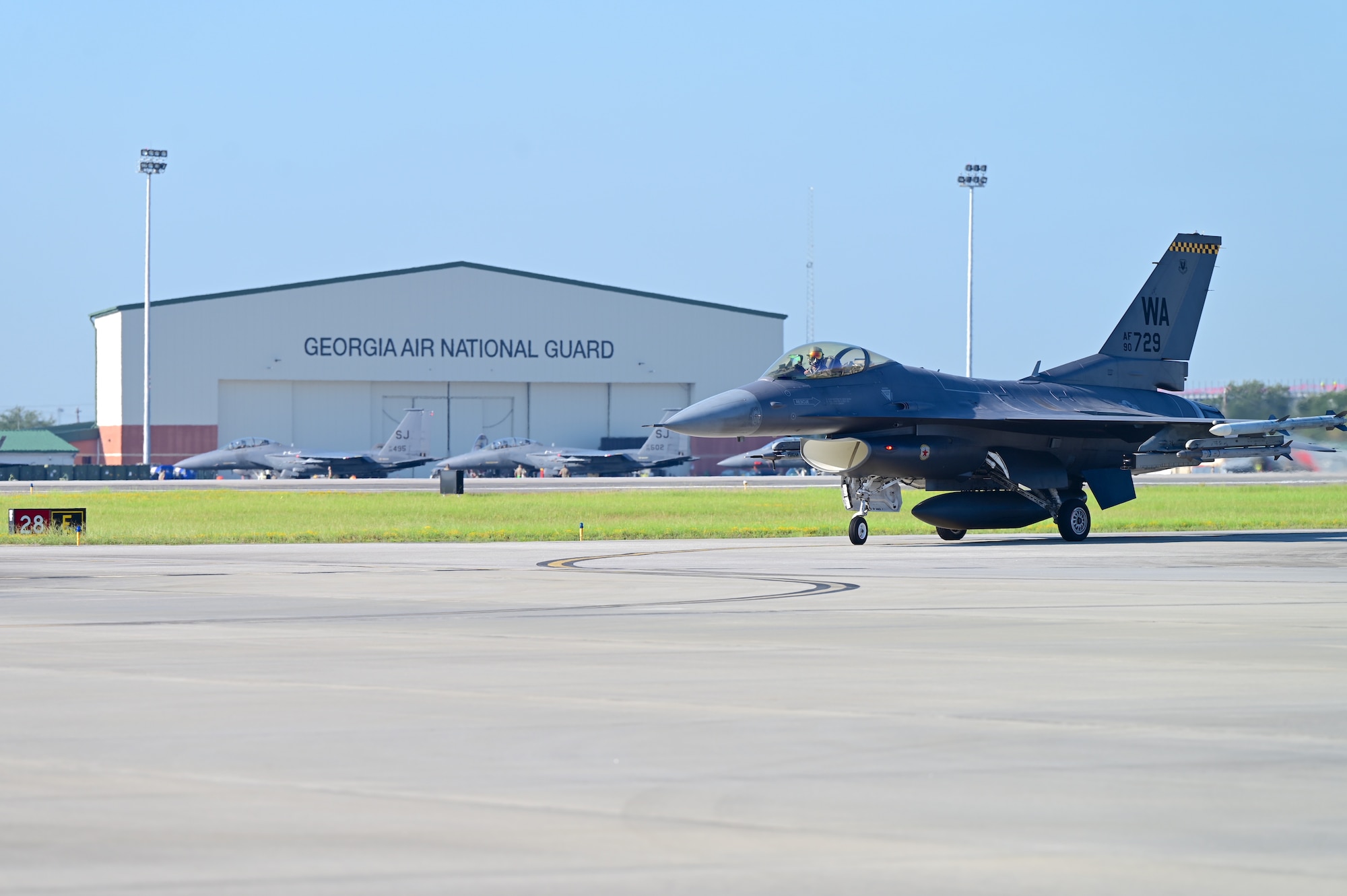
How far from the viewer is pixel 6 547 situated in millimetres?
26156

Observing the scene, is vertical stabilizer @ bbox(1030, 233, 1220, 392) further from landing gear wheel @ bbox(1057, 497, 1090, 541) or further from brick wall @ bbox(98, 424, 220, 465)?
brick wall @ bbox(98, 424, 220, 465)

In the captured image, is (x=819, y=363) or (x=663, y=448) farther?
(x=663, y=448)

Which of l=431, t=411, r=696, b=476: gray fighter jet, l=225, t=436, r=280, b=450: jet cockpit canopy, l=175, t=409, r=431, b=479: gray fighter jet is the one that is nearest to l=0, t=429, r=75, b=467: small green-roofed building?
l=225, t=436, r=280, b=450: jet cockpit canopy

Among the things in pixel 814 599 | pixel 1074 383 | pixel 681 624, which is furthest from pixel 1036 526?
pixel 681 624

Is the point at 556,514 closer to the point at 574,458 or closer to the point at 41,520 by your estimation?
the point at 41,520

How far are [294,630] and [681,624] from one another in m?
3.47

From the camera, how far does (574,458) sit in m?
76.8

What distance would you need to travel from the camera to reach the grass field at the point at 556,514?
29203mm

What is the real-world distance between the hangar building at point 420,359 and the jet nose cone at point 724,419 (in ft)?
201

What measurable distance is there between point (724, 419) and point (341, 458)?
176 ft

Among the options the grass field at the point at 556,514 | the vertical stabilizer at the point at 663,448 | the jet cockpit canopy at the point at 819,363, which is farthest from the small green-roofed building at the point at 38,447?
the jet cockpit canopy at the point at 819,363

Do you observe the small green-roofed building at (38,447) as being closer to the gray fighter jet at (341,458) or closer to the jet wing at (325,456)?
the gray fighter jet at (341,458)

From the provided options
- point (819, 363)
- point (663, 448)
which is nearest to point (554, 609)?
point (819, 363)

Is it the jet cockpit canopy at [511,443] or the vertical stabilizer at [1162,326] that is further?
the jet cockpit canopy at [511,443]
